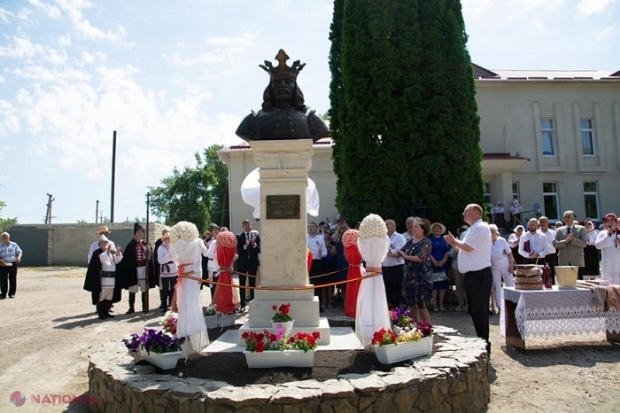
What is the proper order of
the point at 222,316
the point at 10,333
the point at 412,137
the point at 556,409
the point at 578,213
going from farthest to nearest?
1. the point at 578,213
2. the point at 412,137
3. the point at 10,333
4. the point at 222,316
5. the point at 556,409

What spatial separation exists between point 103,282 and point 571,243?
10522mm

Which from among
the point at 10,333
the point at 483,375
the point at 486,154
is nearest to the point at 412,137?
the point at 483,375

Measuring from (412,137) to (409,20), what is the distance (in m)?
3.03

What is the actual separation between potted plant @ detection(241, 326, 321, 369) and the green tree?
7.05 metres

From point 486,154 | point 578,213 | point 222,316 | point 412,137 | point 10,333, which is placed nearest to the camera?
point 222,316

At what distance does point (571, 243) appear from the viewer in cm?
1038

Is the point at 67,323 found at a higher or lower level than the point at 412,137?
lower

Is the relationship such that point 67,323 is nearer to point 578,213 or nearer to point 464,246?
point 464,246

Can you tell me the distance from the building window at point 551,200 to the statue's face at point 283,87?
20.1m

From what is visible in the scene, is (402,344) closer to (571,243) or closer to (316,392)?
(316,392)

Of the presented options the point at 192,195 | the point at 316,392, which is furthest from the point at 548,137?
the point at 192,195

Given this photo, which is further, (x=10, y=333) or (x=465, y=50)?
(x=465, y=50)

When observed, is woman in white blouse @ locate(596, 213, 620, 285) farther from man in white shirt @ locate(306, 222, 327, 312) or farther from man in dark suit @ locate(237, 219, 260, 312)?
man in dark suit @ locate(237, 219, 260, 312)

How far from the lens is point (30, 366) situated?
19.9 ft
